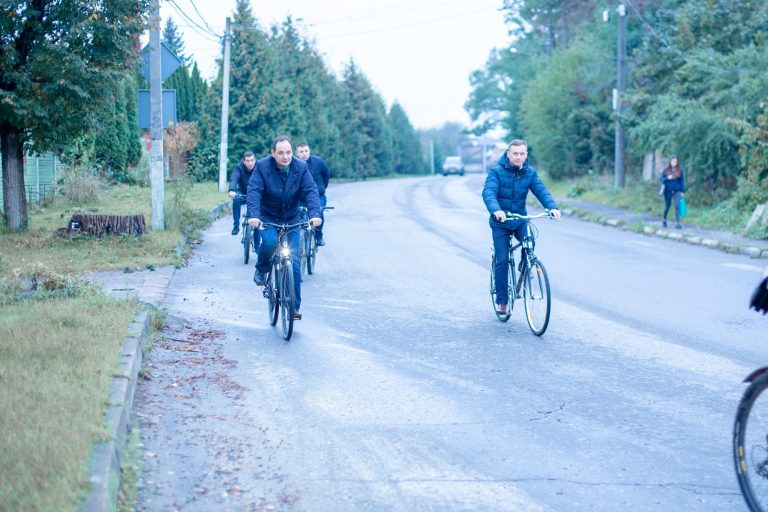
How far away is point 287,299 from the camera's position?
9.08 meters

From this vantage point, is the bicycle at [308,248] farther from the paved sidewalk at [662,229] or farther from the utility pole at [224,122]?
the utility pole at [224,122]

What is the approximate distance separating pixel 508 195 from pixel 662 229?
538 inches

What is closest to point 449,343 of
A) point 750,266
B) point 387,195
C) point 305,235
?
point 305,235

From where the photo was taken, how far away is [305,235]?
536 inches

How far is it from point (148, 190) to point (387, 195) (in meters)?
11.4

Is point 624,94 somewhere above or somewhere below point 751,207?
above

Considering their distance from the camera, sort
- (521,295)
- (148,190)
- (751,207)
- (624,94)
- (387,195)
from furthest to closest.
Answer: (387,195) → (148,190) → (624,94) → (751,207) → (521,295)

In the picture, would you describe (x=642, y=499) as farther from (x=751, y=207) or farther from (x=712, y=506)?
(x=751, y=207)

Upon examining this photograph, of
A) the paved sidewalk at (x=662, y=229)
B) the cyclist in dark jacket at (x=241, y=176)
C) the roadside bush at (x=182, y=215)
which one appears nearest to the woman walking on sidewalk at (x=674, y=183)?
the paved sidewalk at (x=662, y=229)

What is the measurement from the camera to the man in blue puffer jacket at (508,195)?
955 centimetres

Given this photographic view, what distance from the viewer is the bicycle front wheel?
9070mm

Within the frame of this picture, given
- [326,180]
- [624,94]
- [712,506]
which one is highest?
[624,94]

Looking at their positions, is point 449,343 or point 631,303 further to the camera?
point 631,303

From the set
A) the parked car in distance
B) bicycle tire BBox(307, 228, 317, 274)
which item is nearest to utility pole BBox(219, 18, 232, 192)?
bicycle tire BBox(307, 228, 317, 274)
